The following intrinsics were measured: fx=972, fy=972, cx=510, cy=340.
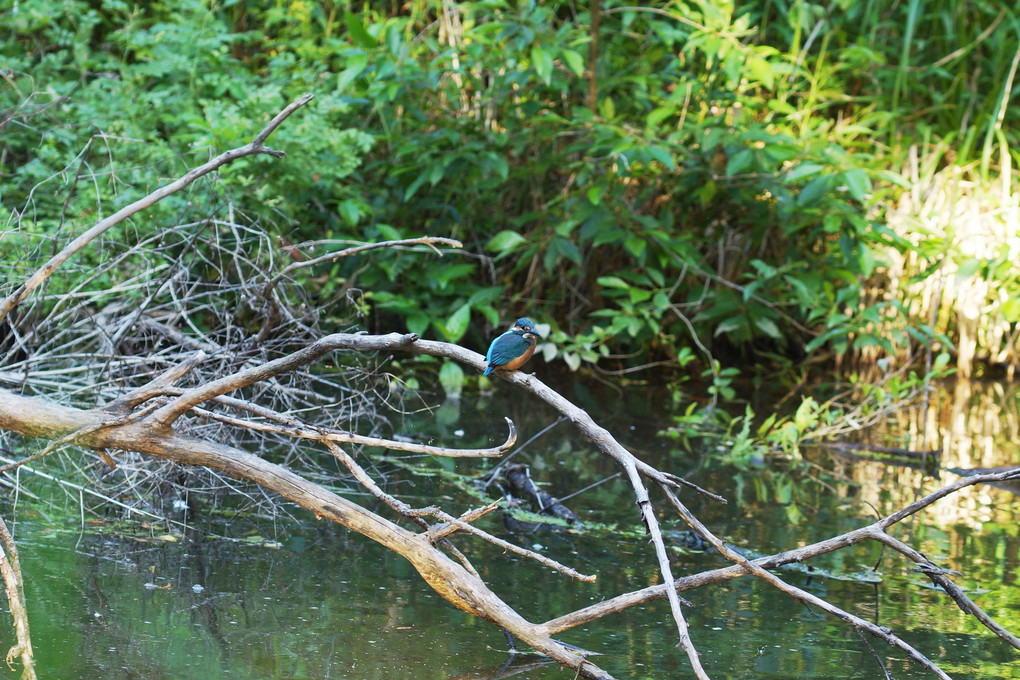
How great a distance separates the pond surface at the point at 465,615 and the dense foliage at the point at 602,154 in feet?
4.40

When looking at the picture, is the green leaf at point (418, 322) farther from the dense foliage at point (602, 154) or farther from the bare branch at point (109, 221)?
the bare branch at point (109, 221)

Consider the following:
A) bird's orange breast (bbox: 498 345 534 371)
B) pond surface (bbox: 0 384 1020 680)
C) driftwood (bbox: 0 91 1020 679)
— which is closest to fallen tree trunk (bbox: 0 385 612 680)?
driftwood (bbox: 0 91 1020 679)

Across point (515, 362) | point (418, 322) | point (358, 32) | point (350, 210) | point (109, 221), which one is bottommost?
point (418, 322)

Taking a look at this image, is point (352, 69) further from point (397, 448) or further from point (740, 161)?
point (397, 448)

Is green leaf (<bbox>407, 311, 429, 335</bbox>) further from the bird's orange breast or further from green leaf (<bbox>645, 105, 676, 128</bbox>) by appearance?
the bird's orange breast

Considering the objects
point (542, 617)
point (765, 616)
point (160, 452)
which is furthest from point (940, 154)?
point (160, 452)

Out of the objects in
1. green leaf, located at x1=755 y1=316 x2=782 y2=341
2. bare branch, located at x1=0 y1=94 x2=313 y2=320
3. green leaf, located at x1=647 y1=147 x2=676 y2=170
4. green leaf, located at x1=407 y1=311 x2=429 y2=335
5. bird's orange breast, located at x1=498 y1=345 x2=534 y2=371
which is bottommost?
green leaf, located at x1=755 y1=316 x2=782 y2=341

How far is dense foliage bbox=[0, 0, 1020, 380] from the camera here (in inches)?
182

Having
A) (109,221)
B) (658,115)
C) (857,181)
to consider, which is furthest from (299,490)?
(658,115)

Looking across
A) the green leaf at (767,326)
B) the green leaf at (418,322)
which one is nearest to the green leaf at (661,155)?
the green leaf at (767,326)

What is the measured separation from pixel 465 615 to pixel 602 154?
352 cm

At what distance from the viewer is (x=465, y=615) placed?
238 cm

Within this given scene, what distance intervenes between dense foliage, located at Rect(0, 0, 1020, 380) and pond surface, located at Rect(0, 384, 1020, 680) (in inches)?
52.8

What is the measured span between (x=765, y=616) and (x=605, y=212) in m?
2.89
